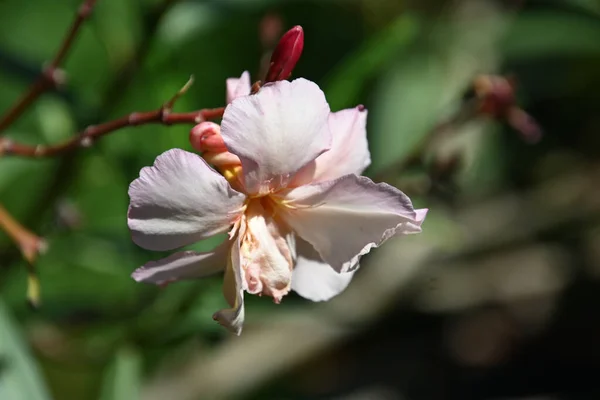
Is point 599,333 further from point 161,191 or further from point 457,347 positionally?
point 161,191

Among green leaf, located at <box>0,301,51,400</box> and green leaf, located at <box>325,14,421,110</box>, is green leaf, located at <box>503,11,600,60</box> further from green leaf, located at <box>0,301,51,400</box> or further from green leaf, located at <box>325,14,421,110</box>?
green leaf, located at <box>0,301,51,400</box>

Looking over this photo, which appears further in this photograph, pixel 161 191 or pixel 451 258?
pixel 451 258

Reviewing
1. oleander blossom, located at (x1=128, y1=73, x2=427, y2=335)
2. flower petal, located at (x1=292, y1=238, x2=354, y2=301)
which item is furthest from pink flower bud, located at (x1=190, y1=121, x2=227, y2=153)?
flower petal, located at (x1=292, y1=238, x2=354, y2=301)

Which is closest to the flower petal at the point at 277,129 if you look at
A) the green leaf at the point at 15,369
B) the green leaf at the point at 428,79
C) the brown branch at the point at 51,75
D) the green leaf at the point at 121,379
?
the brown branch at the point at 51,75

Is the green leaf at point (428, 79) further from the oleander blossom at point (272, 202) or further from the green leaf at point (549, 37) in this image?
the oleander blossom at point (272, 202)

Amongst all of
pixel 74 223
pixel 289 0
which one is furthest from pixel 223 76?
pixel 74 223

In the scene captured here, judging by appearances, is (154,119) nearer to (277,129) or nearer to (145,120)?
(145,120)

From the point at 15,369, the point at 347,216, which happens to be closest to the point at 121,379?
the point at 15,369

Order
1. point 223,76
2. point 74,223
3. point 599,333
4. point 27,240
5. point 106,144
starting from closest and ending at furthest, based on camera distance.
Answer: point 27,240 → point 74,223 → point 106,144 → point 223,76 → point 599,333
